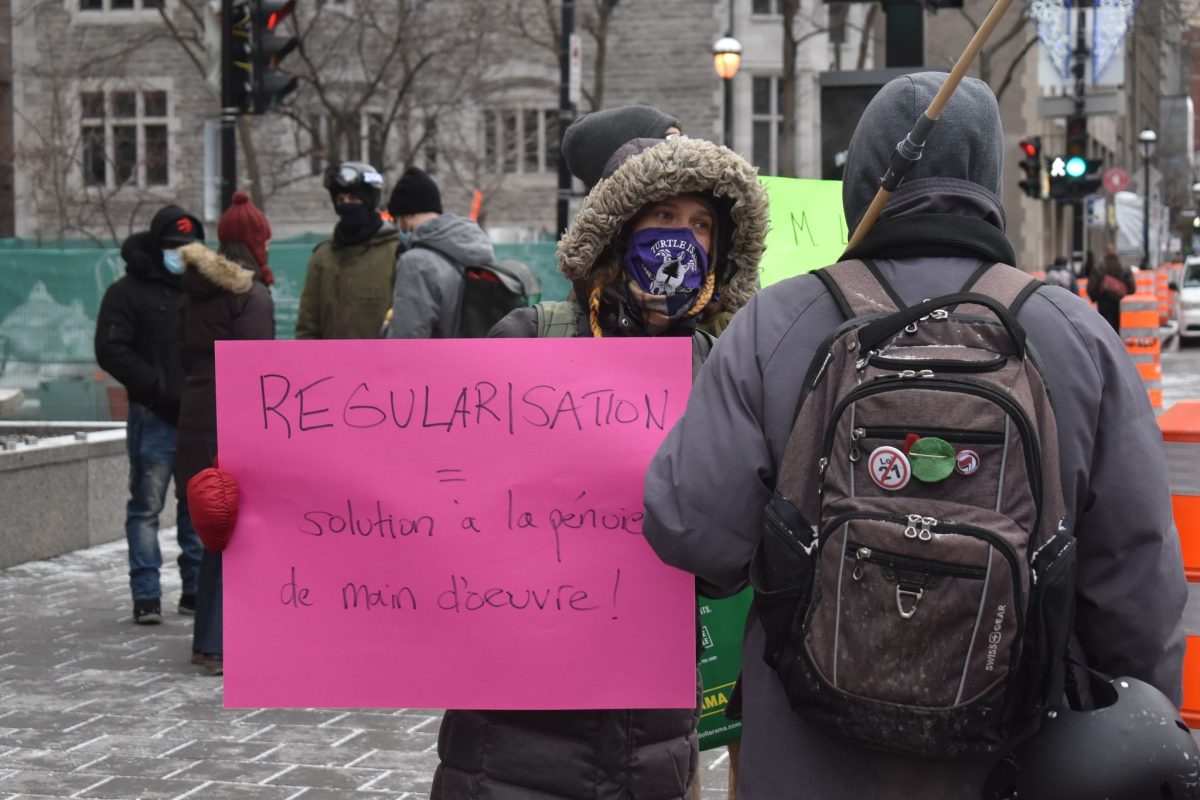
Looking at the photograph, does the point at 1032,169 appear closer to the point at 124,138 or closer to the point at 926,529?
the point at 124,138

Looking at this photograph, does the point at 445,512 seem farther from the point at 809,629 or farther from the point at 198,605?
the point at 198,605

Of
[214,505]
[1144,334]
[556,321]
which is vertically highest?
[556,321]

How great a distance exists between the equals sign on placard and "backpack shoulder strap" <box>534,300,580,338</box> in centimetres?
35

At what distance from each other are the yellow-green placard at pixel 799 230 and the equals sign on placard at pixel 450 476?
2397 millimetres

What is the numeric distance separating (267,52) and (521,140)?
2757cm

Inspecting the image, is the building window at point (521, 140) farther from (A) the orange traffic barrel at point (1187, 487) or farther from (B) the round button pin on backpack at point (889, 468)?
(B) the round button pin on backpack at point (889, 468)

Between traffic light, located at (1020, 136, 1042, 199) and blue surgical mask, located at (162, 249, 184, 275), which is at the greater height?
traffic light, located at (1020, 136, 1042, 199)

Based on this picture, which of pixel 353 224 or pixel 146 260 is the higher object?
pixel 353 224

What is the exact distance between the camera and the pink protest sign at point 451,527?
3.15 m

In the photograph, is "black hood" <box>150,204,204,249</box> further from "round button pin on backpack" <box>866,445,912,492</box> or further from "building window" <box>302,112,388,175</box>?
"building window" <box>302,112,388,175</box>

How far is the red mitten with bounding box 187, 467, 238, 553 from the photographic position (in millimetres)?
3158

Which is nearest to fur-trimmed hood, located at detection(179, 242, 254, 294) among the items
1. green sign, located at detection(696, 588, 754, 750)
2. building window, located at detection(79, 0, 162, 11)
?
green sign, located at detection(696, 588, 754, 750)

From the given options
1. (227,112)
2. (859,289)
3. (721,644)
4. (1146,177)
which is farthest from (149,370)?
(1146,177)

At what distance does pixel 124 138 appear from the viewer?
3278cm
